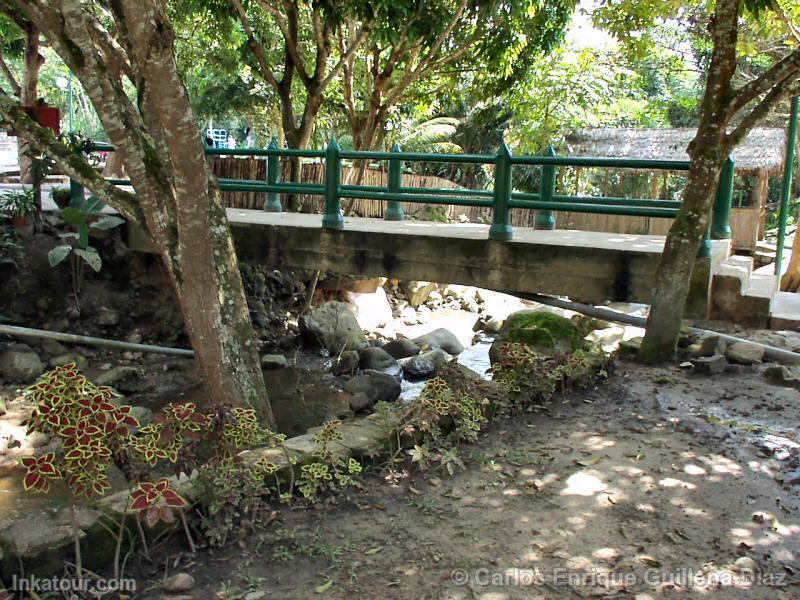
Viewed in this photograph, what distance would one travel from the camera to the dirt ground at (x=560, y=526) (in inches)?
117

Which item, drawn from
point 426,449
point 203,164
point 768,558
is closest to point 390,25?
point 203,164

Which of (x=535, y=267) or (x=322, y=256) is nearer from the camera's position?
(x=535, y=267)

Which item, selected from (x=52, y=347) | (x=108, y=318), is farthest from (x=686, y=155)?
(x=52, y=347)

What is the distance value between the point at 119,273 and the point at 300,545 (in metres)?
7.49

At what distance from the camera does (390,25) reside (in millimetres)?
8641

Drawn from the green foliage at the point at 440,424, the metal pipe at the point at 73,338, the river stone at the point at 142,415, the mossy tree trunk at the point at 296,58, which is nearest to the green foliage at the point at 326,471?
the green foliage at the point at 440,424

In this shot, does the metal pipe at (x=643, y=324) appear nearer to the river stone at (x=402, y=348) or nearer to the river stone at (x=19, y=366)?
the river stone at (x=402, y=348)

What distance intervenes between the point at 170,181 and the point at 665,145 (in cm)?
1605

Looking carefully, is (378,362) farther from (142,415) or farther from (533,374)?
(533,374)

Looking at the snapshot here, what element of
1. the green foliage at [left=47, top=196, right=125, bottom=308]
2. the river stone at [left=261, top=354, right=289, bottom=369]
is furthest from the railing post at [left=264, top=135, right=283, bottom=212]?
the river stone at [left=261, top=354, right=289, bottom=369]

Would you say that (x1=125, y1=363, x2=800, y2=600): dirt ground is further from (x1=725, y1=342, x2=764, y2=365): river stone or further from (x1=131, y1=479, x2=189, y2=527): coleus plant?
(x1=725, y1=342, x2=764, y2=365): river stone

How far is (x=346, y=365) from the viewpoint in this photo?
9.61m

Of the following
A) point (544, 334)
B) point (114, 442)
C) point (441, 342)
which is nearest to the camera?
point (114, 442)

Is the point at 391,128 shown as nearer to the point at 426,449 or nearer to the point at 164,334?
the point at 164,334
